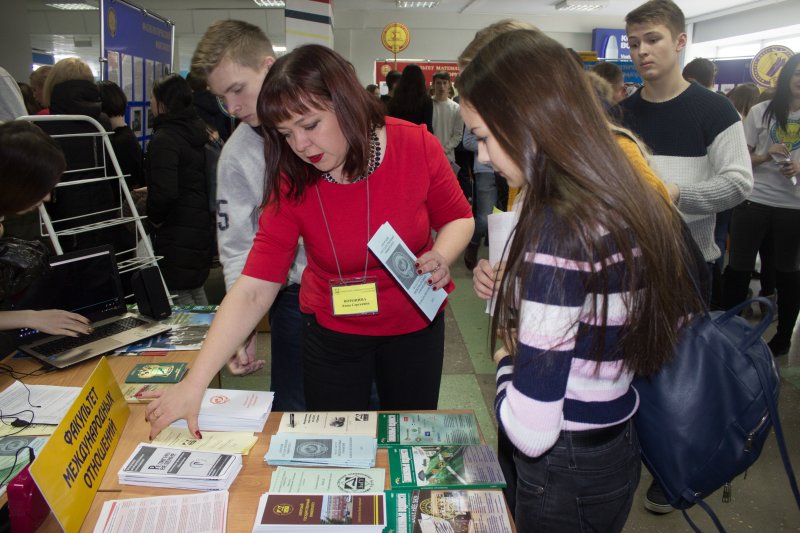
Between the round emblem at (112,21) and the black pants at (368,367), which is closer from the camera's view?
the black pants at (368,367)

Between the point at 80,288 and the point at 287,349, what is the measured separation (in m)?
0.71

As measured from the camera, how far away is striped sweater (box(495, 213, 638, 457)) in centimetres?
75

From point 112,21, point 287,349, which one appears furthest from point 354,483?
point 112,21

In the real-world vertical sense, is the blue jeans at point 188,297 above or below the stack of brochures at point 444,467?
below

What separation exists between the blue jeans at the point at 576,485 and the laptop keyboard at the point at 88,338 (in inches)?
54.8

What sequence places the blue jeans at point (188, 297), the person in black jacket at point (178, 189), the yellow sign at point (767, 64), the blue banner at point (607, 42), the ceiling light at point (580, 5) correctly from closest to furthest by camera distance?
the person in black jacket at point (178, 189) < the blue jeans at point (188, 297) < the yellow sign at point (767, 64) < the ceiling light at point (580, 5) < the blue banner at point (607, 42)

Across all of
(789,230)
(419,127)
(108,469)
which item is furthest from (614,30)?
(108,469)

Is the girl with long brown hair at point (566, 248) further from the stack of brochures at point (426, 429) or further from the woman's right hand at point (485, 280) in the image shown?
the stack of brochures at point (426, 429)

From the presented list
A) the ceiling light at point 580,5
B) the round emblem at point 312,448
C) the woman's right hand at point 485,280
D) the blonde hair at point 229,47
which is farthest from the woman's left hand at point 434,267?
the ceiling light at point 580,5

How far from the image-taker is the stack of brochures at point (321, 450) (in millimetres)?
1150

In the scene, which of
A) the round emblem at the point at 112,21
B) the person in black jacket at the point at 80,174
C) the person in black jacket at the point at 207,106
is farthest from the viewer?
the person in black jacket at the point at 207,106

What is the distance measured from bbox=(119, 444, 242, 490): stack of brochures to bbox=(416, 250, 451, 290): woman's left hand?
23.2 inches

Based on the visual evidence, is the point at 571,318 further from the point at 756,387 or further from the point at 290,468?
the point at 290,468

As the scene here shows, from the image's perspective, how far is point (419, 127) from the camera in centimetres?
146
